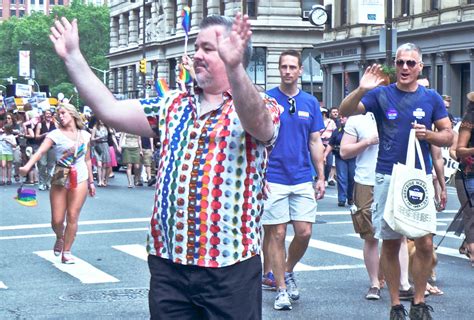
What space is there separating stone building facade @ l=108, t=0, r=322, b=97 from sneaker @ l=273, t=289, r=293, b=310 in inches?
1587

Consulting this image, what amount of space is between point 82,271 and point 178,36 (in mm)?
60914

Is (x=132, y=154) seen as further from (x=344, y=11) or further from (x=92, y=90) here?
(x=92, y=90)

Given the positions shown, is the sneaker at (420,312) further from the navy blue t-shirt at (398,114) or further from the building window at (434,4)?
the building window at (434,4)

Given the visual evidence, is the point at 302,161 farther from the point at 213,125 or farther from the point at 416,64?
the point at 213,125

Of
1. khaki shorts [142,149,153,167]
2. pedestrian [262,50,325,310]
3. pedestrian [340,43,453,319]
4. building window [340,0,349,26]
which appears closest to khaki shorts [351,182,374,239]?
pedestrian [262,50,325,310]

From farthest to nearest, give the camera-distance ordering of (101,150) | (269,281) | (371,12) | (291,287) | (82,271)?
(371,12), (101,150), (82,271), (269,281), (291,287)

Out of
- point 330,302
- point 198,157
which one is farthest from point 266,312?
point 198,157

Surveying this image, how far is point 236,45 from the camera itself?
4.46m

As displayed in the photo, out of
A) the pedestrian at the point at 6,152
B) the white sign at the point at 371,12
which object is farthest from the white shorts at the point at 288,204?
the pedestrian at the point at 6,152

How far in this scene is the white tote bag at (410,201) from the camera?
8.43 metres

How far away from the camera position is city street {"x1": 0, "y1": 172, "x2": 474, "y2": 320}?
9609 millimetres

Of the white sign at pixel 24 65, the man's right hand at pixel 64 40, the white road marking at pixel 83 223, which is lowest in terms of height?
the white road marking at pixel 83 223

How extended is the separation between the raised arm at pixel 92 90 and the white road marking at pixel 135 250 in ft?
26.8

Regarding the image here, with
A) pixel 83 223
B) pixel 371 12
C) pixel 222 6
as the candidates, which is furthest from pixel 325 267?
pixel 222 6
